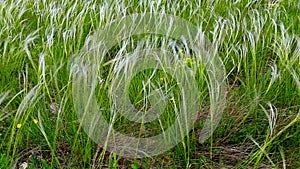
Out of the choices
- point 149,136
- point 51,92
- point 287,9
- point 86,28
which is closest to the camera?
point 149,136

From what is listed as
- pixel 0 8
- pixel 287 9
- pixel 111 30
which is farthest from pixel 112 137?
pixel 287 9

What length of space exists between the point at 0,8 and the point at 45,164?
→ 3.58 feet

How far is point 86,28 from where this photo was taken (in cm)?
184

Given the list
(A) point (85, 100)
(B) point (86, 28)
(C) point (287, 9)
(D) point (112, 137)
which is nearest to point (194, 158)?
(D) point (112, 137)

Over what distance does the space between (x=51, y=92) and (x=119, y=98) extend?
0.27m

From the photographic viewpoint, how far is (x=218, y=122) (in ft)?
4.00

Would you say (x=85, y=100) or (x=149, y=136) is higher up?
(x=85, y=100)

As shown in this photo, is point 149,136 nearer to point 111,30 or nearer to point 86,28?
point 111,30

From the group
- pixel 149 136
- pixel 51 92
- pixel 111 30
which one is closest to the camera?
pixel 149 136

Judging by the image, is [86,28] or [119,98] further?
[86,28]

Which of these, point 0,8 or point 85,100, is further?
point 0,8

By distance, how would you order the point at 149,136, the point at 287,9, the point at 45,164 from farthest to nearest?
the point at 287,9 → the point at 149,136 → the point at 45,164

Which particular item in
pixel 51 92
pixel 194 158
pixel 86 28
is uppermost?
pixel 86 28

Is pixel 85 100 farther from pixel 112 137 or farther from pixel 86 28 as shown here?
pixel 86 28
